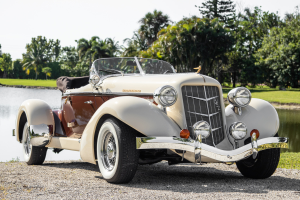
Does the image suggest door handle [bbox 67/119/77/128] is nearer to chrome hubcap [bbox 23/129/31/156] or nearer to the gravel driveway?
the gravel driveway

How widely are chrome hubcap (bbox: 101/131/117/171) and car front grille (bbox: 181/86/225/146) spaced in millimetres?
1073

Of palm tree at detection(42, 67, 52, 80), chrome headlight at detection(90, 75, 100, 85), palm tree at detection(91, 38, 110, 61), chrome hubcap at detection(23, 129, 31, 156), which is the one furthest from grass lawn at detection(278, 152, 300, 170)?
palm tree at detection(42, 67, 52, 80)

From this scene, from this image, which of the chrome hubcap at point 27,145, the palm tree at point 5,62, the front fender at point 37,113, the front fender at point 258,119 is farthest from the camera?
the palm tree at point 5,62

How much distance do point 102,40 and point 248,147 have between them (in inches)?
2584

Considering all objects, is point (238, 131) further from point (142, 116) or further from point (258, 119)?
point (142, 116)

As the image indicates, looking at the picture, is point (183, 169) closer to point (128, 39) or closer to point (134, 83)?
point (134, 83)

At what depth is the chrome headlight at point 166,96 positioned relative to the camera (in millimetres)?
4672

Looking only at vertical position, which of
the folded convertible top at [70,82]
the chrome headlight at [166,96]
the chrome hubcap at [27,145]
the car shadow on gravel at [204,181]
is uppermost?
the folded convertible top at [70,82]

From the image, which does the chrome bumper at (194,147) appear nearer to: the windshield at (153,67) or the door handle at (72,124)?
the windshield at (153,67)

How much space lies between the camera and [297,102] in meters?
30.0

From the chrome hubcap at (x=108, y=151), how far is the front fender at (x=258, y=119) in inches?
70.8

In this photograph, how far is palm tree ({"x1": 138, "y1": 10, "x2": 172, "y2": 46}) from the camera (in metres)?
49.1

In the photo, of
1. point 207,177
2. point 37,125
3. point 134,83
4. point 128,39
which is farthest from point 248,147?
point 128,39

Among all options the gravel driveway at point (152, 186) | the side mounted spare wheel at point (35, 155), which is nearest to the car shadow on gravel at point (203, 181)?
the gravel driveway at point (152, 186)
